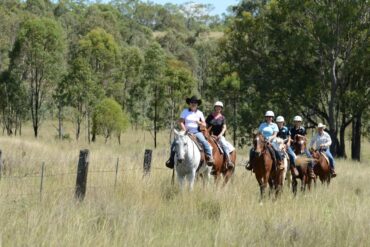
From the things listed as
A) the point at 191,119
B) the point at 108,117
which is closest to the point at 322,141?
the point at 191,119

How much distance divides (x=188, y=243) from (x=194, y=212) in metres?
2.39

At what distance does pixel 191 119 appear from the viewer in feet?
41.9

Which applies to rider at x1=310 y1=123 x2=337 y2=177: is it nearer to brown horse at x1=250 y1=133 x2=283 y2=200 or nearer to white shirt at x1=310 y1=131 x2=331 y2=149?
white shirt at x1=310 y1=131 x2=331 y2=149

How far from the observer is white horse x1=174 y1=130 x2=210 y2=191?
39.2 ft

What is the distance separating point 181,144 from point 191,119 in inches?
40.1

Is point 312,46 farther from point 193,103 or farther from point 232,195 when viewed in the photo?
point 232,195

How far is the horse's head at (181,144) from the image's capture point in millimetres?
11820

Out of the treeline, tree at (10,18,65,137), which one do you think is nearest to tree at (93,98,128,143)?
the treeline

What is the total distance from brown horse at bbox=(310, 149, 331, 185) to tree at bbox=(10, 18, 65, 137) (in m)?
34.2

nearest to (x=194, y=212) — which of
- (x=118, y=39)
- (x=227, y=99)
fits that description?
(x=227, y=99)

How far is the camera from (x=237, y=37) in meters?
37.7

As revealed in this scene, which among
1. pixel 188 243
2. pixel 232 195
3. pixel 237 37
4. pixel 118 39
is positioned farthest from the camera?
pixel 118 39

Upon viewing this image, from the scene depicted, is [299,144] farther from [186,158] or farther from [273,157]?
[186,158]

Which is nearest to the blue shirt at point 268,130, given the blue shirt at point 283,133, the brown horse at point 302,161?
the blue shirt at point 283,133
